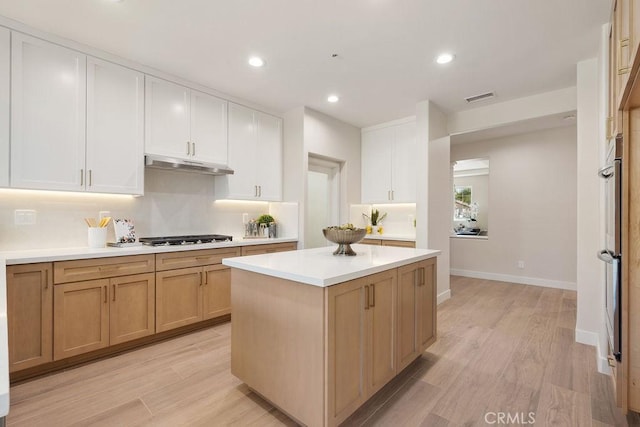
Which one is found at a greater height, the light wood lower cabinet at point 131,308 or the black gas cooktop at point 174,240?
the black gas cooktop at point 174,240

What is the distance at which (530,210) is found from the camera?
17.3 feet

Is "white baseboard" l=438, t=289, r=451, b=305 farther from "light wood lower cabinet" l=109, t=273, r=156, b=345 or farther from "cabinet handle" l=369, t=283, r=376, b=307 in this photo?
"light wood lower cabinet" l=109, t=273, r=156, b=345

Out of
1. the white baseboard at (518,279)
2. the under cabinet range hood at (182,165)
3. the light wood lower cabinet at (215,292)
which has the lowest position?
the white baseboard at (518,279)

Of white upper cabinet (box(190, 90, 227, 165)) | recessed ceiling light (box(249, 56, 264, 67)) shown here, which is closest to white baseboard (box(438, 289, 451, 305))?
white upper cabinet (box(190, 90, 227, 165))

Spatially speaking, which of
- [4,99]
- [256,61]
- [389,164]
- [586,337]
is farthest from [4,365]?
[389,164]

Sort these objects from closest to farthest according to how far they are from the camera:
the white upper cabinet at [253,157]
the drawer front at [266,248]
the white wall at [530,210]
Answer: the drawer front at [266,248] < the white upper cabinet at [253,157] < the white wall at [530,210]

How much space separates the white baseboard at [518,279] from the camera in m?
4.93

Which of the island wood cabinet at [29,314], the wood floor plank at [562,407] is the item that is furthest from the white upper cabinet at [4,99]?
the wood floor plank at [562,407]

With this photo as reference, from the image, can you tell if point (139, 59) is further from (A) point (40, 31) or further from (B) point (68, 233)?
(B) point (68, 233)

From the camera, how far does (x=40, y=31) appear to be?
2.43 meters

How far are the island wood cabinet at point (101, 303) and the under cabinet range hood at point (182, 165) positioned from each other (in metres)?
0.92

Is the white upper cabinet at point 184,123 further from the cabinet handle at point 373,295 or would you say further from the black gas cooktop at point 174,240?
the cabinet handle at point 373,295

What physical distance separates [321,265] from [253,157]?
2.56 meters

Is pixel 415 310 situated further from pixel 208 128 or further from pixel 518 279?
pixel 518 279
